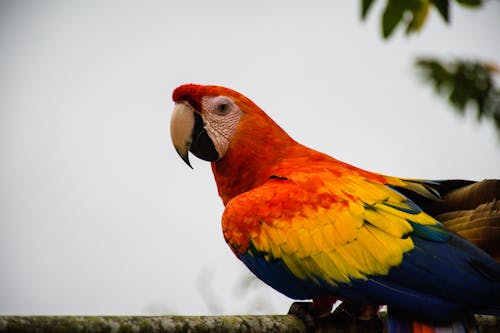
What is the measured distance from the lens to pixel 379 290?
2471mm

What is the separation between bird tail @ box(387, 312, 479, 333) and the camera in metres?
2.40

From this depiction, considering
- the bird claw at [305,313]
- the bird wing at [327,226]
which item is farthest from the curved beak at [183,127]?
the bird claw at [305,313]

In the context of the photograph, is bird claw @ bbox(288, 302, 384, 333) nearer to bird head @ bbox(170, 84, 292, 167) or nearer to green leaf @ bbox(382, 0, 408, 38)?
bird head @ bbox(170, 84, 292, 167)

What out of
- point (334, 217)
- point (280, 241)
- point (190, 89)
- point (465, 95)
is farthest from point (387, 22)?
point (465, 95)

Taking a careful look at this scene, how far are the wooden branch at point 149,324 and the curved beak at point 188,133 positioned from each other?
1259mm

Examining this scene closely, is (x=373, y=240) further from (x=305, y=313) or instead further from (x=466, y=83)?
(x=466, y=83)

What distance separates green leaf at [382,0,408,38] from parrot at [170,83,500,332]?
2.80ft

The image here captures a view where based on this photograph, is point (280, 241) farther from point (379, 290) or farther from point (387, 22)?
point (387, 22)

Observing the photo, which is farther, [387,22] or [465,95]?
[465,95]

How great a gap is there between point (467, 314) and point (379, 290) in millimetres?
382

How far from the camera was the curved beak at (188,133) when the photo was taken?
343 centimetres

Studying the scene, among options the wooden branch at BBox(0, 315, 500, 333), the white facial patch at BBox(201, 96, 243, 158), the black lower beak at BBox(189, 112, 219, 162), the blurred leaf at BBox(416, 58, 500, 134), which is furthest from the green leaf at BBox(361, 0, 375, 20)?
the blurred leaf at BBox(416, 58, 500, 134)

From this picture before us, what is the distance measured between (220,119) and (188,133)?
214mm

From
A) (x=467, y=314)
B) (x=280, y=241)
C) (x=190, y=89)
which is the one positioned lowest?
(x=467, y=314)
